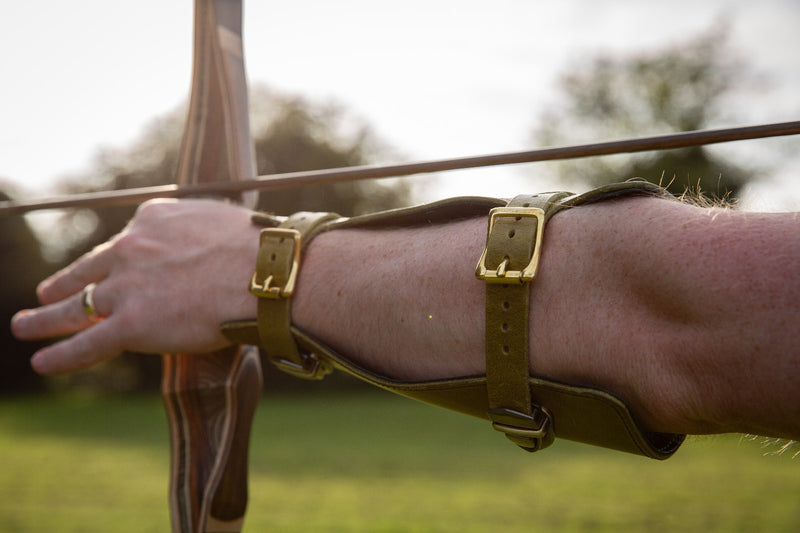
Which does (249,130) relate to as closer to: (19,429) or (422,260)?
(422,260)

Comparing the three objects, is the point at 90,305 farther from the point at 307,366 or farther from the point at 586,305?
the point at 586,305

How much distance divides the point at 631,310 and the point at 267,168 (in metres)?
18.7

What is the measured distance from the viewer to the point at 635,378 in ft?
1.99

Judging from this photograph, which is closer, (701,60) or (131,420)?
(131,420)

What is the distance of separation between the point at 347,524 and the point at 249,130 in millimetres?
3872

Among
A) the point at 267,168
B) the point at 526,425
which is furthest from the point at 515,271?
the point at 267,168

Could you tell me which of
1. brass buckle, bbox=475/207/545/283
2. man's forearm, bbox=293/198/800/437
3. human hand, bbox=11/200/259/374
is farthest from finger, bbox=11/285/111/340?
brass buckle, bbox=475/207/545/283

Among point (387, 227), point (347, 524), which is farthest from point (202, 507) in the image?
point (347, 524)

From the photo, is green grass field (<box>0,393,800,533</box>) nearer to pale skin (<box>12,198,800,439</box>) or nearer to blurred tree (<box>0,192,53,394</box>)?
pale skin (<box>12,198,800,439</box>)

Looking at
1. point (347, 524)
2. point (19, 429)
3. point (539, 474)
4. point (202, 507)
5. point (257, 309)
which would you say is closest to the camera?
point (257, 309)

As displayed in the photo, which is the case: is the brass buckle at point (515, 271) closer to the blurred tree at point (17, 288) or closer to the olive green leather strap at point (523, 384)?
the olive green leather strap at point (523, 384)

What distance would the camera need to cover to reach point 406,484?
5.88m

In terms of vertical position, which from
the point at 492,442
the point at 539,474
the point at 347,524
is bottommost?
the point at 492,442

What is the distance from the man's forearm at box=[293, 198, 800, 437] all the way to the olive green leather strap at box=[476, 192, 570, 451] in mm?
19
